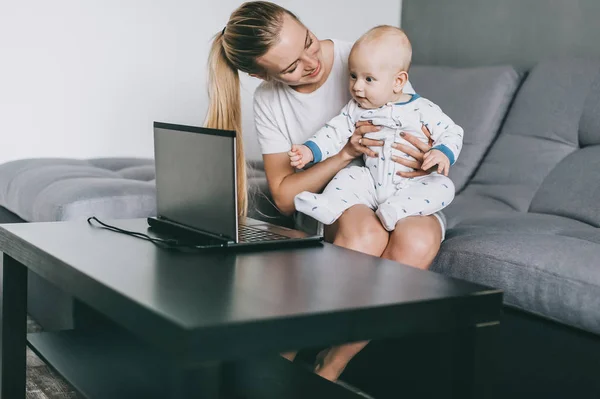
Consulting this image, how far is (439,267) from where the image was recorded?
1.78m

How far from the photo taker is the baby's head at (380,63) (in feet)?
6.10

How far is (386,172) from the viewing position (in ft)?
6.21

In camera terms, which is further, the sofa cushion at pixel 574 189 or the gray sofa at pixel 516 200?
the sofa cushion at pixel 574 189

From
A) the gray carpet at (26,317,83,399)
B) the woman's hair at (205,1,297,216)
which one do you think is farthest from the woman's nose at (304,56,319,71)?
the gray carpet at (26,317,83,399)

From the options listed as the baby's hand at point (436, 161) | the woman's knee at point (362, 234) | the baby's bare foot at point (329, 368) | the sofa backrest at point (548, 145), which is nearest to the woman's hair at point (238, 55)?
the woman's knee at point (362, 234)

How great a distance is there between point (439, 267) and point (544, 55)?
1452 millimetres

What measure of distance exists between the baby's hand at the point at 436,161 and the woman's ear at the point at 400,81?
228 mm

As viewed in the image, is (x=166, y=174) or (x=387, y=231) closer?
(x=166, y=174)

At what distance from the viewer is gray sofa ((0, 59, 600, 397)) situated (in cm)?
156

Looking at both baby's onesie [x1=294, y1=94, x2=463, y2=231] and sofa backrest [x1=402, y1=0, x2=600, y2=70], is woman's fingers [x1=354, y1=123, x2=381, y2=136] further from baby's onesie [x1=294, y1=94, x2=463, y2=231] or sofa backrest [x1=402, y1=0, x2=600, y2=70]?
sofa backrest [x1=402, y1=0, x2=600, y2=70]

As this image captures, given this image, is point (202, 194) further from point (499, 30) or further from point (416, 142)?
point (499, 30)

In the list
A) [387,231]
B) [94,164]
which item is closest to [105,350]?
[387,231]

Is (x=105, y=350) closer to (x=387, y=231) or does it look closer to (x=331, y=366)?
(x=331, y=366)

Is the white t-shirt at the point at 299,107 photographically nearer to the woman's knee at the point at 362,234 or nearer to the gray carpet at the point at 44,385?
the woman's knee at the point at 362,234
